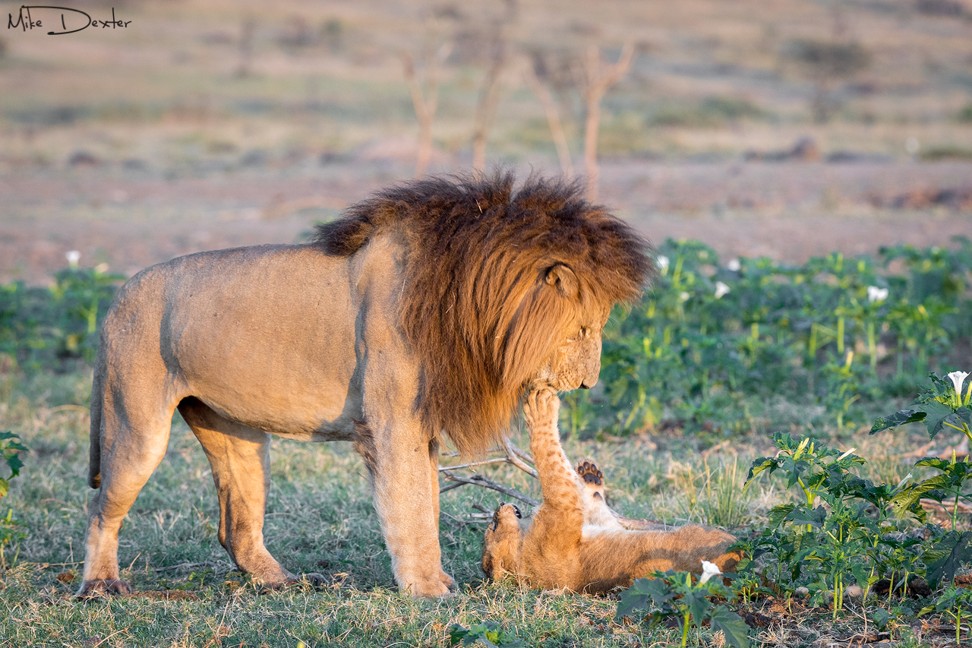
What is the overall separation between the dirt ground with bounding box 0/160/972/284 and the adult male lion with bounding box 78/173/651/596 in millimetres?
6721

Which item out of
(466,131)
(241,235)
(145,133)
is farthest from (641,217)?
(145,133)

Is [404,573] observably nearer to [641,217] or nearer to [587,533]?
[587,533]

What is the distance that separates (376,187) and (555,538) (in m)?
8.69

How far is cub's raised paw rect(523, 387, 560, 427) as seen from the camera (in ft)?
16.3

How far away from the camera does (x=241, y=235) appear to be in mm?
16328

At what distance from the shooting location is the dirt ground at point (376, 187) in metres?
14.9

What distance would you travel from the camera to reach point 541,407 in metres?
4.98

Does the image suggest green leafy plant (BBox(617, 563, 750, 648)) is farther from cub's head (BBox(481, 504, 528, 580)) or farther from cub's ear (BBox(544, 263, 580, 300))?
cub's ear (BBox(544, 263, 580, 300))

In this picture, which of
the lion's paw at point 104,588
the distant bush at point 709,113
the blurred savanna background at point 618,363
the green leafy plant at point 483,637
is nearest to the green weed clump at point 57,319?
the blurred savanna background at point 618,363

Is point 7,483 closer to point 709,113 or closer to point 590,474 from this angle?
point 590,474

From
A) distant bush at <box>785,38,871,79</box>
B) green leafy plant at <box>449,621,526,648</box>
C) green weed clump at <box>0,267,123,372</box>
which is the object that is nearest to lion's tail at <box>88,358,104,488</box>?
green leafy plant at <box>449,621,526,648</box>

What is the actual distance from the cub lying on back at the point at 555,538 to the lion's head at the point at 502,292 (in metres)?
0.18

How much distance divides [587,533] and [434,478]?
0.70 m

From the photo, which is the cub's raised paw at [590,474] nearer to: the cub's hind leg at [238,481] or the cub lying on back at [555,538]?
the cub lying on back at [555,538]
